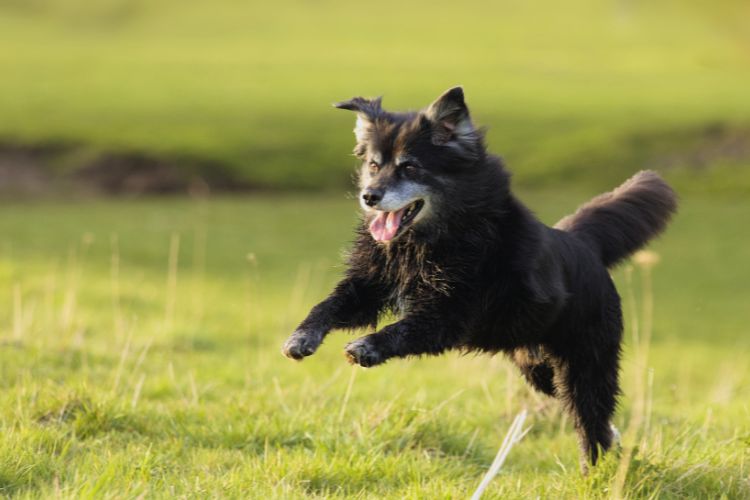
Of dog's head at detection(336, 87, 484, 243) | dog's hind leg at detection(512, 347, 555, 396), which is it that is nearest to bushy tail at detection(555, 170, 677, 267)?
dog's hind leg at detection(512, 347, 555, 396)

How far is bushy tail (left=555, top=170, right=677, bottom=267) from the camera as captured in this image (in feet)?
21.1

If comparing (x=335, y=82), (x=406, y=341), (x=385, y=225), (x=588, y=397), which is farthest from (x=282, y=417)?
(x=335, y=82)

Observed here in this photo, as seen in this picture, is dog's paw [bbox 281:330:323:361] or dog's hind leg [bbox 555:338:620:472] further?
dog's hind leg [bbox 555:338:620:472]

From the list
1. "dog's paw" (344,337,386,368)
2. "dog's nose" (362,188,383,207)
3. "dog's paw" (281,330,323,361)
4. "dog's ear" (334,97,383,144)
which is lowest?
"dog's paw" (281,330,323,361)

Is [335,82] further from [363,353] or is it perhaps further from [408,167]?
[363,353]

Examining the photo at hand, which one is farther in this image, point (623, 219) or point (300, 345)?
point (623, 219)

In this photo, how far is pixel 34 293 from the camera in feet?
50.6

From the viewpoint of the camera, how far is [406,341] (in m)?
5.18

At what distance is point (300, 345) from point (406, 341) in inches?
22.9

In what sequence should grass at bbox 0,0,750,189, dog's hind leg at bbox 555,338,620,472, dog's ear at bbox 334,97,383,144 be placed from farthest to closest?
grass at bbox 0,0,750,189 < dog's hind leg at bbox 555,338,620,472 < dog's ear at bbox 334,97,383,144

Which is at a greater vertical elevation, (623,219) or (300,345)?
(623,219)

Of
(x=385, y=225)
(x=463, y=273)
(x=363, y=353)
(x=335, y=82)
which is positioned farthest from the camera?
(x=335, y=82)

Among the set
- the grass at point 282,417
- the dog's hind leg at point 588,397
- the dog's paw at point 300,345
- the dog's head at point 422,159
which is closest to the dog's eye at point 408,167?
the dog's head at point 422,159

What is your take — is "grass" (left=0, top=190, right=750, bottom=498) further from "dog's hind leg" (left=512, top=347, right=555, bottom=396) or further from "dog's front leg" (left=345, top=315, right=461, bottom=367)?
"dog's front leg" (left=345, top=315, right=461, bottom=367)
